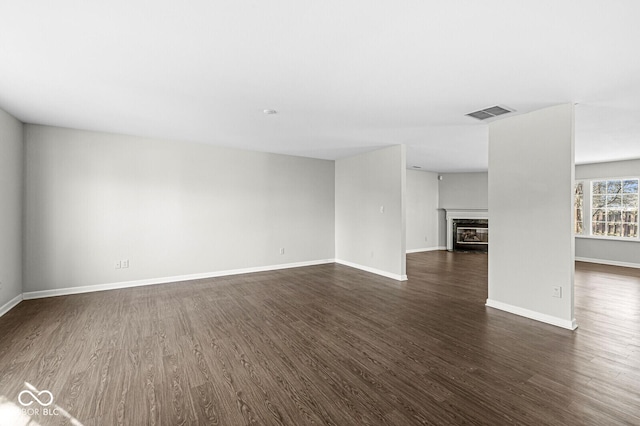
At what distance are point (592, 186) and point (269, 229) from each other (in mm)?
7928

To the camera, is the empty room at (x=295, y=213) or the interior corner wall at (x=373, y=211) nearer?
the empty room at (x=295, y=213)

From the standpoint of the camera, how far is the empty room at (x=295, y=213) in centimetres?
181

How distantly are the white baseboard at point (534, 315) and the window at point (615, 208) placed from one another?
538 centimetres

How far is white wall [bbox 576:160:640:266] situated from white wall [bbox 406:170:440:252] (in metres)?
3.50

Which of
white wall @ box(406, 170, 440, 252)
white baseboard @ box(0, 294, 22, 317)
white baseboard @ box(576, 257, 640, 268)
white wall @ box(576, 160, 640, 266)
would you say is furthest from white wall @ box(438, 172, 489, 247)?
white baseboard @ box(0, 294, 22, 317)

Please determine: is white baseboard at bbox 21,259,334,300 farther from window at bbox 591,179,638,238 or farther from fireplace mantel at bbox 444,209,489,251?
window at bbox 591,179,638,238

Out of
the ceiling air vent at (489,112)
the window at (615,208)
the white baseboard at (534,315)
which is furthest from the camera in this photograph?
the window at (615,208)

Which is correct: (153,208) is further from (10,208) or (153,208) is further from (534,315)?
(534,315)

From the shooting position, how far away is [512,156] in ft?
11.6

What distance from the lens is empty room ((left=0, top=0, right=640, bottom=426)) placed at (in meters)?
1.81

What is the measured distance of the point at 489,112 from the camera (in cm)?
337

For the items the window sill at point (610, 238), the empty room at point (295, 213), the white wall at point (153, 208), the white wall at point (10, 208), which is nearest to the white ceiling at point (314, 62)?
the empty room at point (295, 213)

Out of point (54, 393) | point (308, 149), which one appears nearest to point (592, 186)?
point (308, 149)

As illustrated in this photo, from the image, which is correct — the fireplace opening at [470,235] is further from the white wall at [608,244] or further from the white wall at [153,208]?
the white wall at [153,208]
